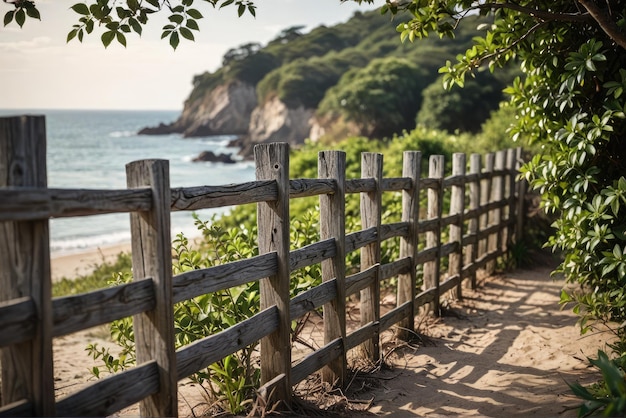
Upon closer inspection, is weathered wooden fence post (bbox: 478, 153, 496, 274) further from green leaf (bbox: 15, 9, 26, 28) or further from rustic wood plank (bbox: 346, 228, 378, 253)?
green leaf (bbox: 15, 9, 26, 28)

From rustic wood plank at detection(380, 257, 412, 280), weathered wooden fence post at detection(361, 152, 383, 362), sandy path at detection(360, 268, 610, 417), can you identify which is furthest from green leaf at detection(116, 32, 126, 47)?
sandy path at detection(360, 268, 610, 417)

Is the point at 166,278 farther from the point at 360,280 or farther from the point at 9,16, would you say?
the point at 9,16

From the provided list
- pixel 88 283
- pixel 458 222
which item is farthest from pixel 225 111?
pixel 458 222

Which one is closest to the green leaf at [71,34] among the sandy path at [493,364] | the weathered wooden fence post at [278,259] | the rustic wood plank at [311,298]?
the weathered wooden fence post at [278,259]

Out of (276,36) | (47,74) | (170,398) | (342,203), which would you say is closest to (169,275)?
(170,398)

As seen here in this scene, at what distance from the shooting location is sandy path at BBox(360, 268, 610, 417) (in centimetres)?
479

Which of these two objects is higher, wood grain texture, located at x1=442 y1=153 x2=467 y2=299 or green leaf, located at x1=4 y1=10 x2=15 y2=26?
green leaf, located at x1=4 y1=10 x2=15 y2=26

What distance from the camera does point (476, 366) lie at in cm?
582

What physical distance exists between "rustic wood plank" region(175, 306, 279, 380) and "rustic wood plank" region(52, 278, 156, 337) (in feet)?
1.49

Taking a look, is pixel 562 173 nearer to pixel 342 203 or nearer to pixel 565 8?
pixel 565 8

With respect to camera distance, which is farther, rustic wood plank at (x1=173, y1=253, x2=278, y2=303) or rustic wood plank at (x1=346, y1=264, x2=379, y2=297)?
rustic wood plank at (x1=346, y1=264, x2=379, y2=297)

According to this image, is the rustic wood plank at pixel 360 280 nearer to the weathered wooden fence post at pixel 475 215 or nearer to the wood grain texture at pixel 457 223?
the wood grain texture at pixel 457 223

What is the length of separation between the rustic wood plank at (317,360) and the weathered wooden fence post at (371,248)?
700 millimetres

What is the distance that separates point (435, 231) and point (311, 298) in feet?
10.4
